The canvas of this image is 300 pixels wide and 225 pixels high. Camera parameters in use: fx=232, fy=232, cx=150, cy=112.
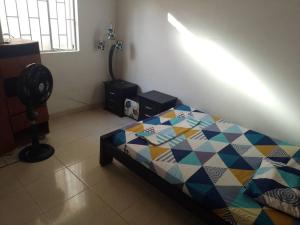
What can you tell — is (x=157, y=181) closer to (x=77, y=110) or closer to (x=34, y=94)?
(x=34, y=94)

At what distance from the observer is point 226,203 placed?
1532 mm

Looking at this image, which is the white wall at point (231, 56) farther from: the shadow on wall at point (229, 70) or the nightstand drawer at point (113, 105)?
the nightstand drawer at point (113, 105)

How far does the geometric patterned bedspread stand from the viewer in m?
1.50

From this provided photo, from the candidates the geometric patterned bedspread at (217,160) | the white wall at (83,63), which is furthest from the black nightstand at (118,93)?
the geometric patterned bedspread at (217,160)

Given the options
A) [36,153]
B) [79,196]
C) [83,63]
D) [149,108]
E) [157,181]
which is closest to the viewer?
[157,181]

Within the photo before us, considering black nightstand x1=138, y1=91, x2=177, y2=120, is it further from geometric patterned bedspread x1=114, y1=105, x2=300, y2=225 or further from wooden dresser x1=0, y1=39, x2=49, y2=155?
wooden dresser x1=0, y1=39, x2=49, y2=155

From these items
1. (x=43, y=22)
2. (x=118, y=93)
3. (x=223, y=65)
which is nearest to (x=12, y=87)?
(x=43, y=22)

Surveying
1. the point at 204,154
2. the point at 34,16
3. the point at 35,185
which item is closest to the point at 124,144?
the point at 204,154

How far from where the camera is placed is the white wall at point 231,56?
7.22ft

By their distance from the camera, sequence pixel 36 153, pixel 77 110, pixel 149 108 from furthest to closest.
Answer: pixel 77 110, pixel 149 108, pixel 36 153

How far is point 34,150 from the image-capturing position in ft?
8.20

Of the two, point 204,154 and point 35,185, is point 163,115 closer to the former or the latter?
point 204,154

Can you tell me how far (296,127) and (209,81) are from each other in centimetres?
103

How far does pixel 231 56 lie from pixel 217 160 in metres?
1.21
